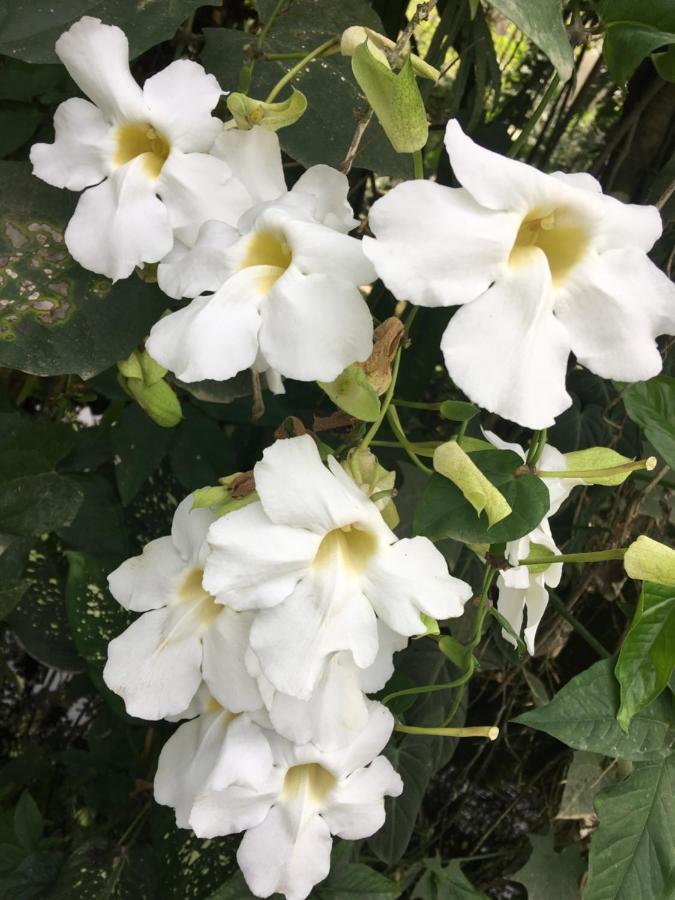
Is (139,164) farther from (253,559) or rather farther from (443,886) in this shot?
(443,886)

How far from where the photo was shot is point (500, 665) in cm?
93

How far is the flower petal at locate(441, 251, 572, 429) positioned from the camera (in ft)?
1.33

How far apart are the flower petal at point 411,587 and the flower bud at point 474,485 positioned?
38mm

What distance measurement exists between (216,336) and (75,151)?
21cm

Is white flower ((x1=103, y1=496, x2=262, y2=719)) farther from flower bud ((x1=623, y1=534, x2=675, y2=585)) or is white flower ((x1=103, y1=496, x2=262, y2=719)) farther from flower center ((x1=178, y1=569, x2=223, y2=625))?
flower bud ((x1=623, y1=534, x2=675, y2=585))

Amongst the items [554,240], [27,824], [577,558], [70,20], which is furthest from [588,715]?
[27,824]

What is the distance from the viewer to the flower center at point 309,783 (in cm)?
60

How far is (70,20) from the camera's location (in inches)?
23.7

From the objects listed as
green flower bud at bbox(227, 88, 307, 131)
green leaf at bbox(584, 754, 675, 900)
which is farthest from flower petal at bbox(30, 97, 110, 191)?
green leaf at bbox(584, 754, 675, 900)

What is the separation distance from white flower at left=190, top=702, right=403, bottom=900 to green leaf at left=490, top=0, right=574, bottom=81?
16.2 inches

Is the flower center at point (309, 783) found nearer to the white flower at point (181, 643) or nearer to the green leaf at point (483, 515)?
the white flower at point (181, 643)

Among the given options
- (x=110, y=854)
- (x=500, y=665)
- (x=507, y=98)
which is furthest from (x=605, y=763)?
(x=507, y=98)

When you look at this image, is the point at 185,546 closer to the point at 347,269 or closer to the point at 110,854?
the point at 347,269

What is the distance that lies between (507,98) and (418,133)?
0.73 metres
